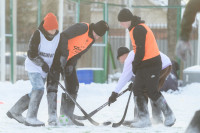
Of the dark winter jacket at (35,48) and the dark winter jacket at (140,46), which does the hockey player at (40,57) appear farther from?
the dark winter jacket at (140,46)

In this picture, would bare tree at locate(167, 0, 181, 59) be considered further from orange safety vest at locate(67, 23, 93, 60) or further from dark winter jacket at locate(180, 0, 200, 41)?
dark winter jacket at locate(180, 0, 200, 41)

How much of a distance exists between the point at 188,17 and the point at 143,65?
95.1 inches

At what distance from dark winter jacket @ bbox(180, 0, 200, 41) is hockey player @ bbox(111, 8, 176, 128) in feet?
7.36

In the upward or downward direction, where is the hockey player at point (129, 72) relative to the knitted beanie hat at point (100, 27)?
downward

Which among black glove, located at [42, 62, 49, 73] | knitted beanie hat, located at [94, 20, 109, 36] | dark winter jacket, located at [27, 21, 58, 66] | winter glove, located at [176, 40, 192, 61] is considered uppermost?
knitted beanie hat, located at [94, 20, 109, 36]

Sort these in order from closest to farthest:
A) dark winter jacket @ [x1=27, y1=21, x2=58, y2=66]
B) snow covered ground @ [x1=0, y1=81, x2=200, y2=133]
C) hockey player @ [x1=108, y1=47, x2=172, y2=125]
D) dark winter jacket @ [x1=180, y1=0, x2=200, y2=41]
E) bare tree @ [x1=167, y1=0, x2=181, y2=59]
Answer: dark winter jacket @ [x1=180, y1=0, x2=200, y2=41], snow covered ground @ [x1=0, y1=81, x2=200, y2=133], dark winter jacket @ [x1=27, y1=21, x2=58, y2=66], hockey player @ [x1=108, y1=47, x2=172, y2=125], bare tree @ [x1=167, y1=0, x2=181, y2=59]

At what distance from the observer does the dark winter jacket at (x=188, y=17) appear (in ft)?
11.6

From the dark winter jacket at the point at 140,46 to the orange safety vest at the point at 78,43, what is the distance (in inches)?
22.4

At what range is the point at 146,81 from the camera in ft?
19.5

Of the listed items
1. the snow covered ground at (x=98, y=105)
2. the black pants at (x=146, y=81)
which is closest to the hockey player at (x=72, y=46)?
the snow covered ground at (x=98, y=105)

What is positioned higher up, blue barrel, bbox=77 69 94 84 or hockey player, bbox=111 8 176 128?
hockey player, bbox=111 8 176 128

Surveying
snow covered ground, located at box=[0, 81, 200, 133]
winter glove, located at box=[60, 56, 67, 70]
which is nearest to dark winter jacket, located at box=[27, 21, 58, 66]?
winter glove, located at box=[60, 56, 67, 70]

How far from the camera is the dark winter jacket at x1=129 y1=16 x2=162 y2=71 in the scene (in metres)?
5.89

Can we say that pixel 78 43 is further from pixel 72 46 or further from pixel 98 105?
pixel 98 105
